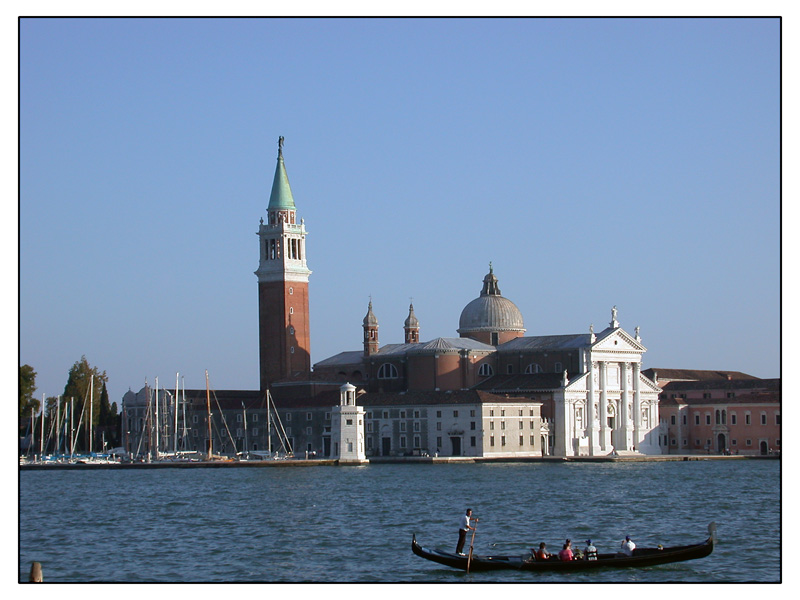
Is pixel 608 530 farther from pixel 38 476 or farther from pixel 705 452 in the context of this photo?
pixel 705 452

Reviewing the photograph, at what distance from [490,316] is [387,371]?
577cm

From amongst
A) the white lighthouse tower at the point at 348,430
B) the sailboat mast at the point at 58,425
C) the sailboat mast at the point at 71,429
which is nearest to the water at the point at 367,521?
the white lighthouse tower at the point at 348,430

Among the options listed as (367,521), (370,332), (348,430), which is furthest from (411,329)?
(367,521)

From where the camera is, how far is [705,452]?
73125 mm

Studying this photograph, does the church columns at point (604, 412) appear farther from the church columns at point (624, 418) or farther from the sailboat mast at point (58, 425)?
the sailboat mast at point (58, 425)

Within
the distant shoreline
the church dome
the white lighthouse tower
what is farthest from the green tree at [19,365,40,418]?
the church dome

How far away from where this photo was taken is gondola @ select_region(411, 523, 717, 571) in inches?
938

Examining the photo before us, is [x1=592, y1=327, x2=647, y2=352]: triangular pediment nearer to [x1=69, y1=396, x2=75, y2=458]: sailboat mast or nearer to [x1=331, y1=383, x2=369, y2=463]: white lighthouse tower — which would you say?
[x1=331, y1=383, x2=369, y2=463]: white lighthouse tower

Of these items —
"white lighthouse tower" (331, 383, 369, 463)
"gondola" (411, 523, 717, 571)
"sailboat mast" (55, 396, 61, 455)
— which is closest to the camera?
"gondola" (411, 523, 717, 571)

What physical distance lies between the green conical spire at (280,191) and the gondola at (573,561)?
5151cm

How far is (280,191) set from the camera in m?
75.4

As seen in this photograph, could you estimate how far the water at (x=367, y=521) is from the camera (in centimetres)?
2569

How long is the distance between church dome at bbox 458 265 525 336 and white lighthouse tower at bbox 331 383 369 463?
12.0 m
